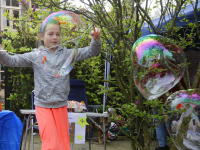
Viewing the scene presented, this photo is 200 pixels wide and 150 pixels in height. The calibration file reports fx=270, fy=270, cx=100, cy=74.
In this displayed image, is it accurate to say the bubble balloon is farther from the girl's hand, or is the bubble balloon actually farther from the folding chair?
the folding chair

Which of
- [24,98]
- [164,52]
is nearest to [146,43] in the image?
[164,52]

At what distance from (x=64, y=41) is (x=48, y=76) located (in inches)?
14.5

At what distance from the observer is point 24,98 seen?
5.64 m

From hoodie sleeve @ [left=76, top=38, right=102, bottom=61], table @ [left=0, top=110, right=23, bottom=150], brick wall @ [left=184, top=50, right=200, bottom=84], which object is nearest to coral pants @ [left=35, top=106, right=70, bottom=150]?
hoodie sleeve @ [left=76, top=38, right=102, bottom=61]

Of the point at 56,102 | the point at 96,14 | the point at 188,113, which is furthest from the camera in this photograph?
the point at 96,14

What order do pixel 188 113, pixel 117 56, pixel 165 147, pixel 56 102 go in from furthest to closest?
pixel 165 147 → pixel 117 56 → pixel 188 113 → pixel 56 102

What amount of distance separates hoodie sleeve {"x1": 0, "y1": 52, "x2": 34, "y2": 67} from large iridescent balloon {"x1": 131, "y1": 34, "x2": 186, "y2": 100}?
98 centimetres

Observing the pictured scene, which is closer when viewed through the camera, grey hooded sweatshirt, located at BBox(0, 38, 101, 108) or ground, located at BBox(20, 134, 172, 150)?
grey hooded sweatshirt, located at BBox(0, 38, 101, 108)

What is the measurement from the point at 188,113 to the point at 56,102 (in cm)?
122

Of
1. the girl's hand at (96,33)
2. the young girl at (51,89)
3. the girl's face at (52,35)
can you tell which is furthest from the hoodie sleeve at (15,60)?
the girl's hand at (96,33)

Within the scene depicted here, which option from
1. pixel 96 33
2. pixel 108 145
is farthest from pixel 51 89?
pixel 108 145

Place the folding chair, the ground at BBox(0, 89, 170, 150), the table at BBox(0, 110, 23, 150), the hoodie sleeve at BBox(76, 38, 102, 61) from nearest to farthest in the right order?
1. the hoodie sleeve at BBox(76, 38, 102, 61)
2. the table at BBox(0, 110, 23, 150)
3. the ground at BBox(0, 89, 170, 150)
4. the folding chair

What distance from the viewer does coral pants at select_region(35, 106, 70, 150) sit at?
2213mm

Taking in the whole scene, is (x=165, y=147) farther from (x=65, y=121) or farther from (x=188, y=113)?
(x=65, y=121)
